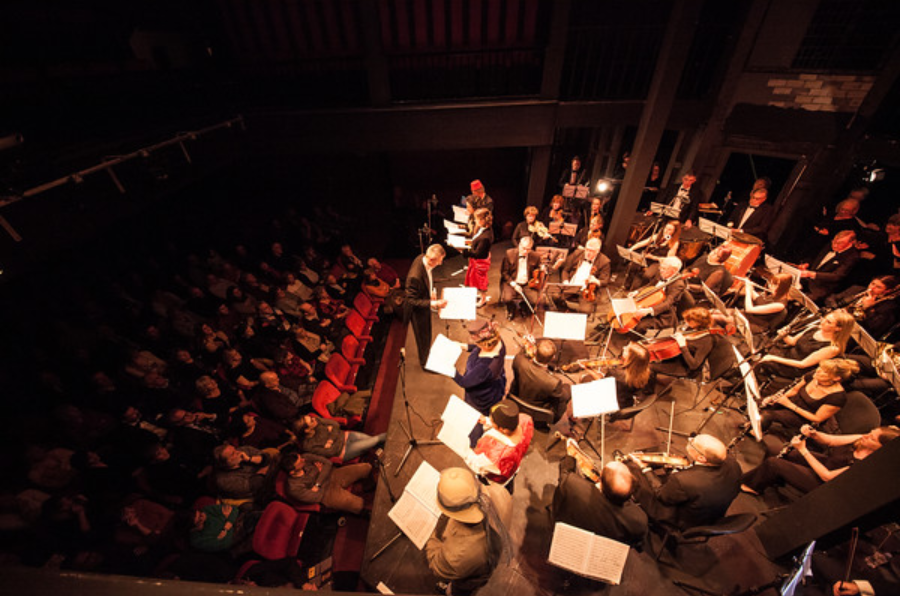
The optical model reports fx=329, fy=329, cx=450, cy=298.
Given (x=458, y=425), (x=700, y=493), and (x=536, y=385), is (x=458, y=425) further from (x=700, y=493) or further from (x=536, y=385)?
(x=700, y=493)

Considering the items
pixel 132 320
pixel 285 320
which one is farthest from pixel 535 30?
pixel 132 320

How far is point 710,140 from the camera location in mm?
7023

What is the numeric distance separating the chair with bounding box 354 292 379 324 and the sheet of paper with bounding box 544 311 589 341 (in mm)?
3392

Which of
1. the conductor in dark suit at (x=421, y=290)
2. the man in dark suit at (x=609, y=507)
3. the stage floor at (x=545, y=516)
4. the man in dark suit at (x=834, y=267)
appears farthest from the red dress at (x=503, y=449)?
the man in dark suit at (x=834, y=267)

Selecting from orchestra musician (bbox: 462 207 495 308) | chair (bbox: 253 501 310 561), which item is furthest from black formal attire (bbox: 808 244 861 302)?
→ chair (bbox: 253 501 310 561)

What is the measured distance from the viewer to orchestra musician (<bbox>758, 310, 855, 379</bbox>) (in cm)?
330

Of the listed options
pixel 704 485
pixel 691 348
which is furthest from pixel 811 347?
pixel 704 485

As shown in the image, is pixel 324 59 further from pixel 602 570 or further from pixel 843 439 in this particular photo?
pixel 843 439

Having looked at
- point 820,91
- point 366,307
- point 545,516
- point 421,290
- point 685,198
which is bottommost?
point 545,516

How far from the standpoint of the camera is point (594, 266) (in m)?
5.46

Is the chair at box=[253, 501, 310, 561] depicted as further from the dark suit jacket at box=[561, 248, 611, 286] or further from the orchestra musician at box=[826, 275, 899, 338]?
the orchestra musician at box=[826, 275, 899, 338]

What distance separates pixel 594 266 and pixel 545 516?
12.2ft

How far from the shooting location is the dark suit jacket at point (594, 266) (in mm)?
5438

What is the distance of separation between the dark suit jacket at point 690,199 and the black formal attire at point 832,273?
210 centimetres
